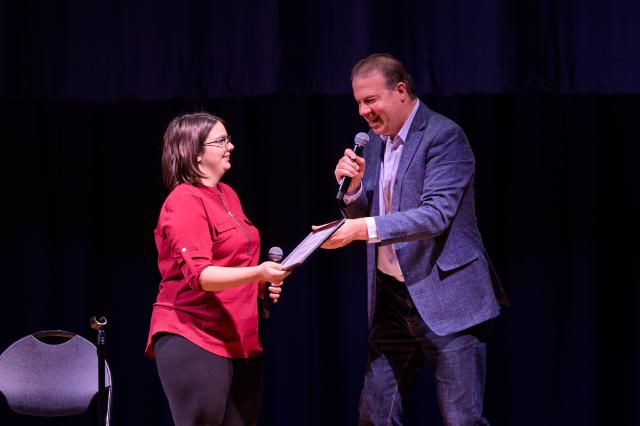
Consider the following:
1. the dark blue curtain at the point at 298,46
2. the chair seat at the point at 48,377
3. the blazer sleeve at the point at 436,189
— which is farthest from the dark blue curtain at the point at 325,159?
the blazer sleeve at the point at 436,189

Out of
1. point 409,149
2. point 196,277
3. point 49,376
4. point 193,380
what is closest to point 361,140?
point 409,149

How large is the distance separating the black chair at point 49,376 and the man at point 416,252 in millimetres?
1165

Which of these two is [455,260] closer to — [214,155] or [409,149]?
[409,149]

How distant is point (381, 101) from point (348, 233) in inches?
20.5

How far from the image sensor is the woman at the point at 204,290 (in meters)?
2.51

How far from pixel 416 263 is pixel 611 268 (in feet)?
5.50

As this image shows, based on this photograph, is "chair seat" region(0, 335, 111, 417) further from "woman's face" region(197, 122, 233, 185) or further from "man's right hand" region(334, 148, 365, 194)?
"man's right hand" region(334, 148, 365, 194)

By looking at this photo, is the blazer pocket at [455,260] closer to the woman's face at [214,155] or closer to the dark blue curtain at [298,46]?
the woman's face at [214,155]

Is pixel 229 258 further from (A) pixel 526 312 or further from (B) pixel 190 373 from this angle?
(A) pixel 526 312

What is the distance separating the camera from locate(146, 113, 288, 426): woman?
251 cm

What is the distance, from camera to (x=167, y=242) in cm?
261

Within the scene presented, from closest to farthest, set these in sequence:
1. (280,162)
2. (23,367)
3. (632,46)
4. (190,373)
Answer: (190,373), (23,367), (632,46), (280,162)

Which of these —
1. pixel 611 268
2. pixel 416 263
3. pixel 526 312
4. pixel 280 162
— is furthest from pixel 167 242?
pixel 611 268

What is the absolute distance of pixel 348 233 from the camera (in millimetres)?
2516
